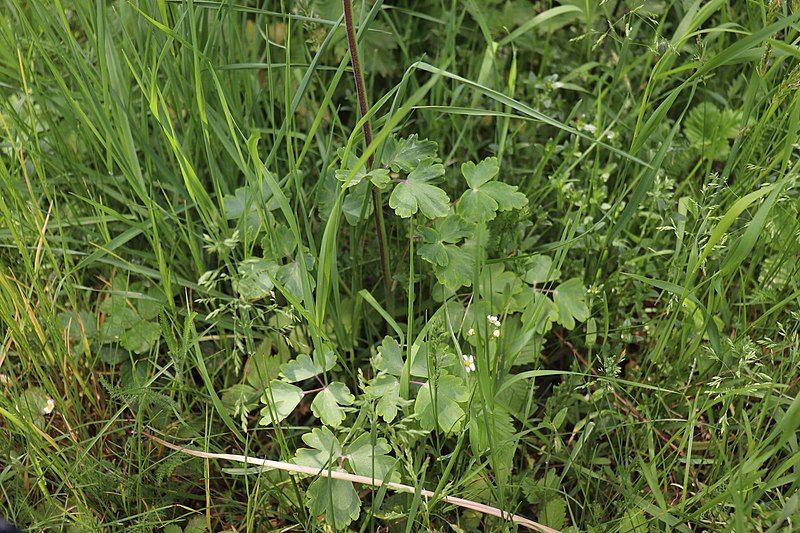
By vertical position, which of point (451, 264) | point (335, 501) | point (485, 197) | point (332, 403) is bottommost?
point (335, 501)

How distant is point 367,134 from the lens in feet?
5.40

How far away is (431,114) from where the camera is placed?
2.15 meters

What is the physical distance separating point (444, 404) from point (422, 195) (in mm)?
490

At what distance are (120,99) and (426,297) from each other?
38.3 inches

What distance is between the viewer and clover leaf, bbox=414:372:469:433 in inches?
61.4

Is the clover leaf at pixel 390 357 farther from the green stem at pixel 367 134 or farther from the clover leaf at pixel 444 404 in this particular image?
the green stem at pixel 367 134

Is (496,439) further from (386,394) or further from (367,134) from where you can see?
(367,134)

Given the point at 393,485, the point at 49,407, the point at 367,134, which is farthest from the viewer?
the point at 49,407

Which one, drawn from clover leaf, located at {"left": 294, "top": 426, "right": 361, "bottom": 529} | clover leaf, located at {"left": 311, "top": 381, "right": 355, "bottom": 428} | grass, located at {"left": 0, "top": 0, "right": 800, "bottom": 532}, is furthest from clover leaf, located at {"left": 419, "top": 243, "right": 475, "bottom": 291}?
clover leaf, located at {"left": 294, "top": 426, "right": 361, "bottom": 529}

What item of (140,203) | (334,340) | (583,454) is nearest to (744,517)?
(583,454)

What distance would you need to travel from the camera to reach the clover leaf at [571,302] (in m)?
1.81

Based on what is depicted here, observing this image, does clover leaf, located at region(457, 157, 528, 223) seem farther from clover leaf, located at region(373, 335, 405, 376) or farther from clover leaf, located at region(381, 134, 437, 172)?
clover leaf, located at region(373, 335, 405, 376)

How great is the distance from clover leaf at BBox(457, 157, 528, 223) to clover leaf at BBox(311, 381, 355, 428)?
52cm

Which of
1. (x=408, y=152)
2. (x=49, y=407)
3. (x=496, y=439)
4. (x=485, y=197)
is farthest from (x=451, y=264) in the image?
(x=49, y=407)
